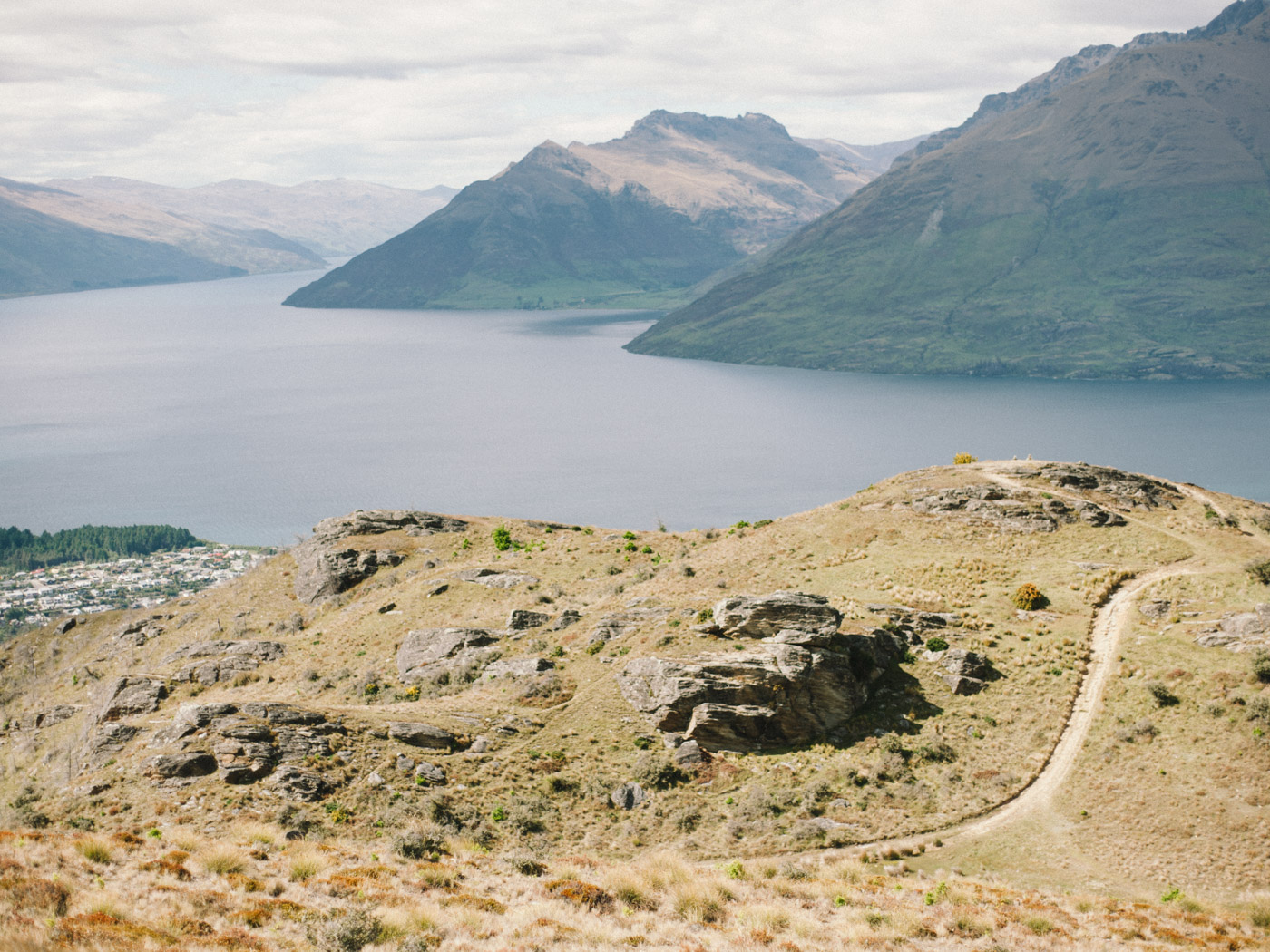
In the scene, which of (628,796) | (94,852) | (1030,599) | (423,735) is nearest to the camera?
(94,852)

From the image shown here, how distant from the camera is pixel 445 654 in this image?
2116 inches

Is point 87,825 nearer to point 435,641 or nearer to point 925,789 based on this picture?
point 435,641

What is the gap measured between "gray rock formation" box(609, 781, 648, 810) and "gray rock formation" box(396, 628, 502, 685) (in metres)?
13.9

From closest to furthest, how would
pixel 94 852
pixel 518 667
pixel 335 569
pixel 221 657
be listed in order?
pixel 94 852 → pixel 518 667 → pixel 221 657 → pixel 335 569

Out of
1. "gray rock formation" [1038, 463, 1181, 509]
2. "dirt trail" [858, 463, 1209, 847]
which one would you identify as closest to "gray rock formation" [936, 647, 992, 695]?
"dirt trail" [858, 463, 1209, 847]

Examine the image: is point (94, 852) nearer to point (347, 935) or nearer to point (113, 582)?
point (347, 935)

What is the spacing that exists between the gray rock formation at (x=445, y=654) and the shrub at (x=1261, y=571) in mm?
46218

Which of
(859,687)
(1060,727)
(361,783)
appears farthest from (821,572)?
(361,783)

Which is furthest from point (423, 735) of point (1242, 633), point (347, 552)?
point (1242, 633)

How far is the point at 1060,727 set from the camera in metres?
43.9

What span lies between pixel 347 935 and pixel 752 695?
2430 cm

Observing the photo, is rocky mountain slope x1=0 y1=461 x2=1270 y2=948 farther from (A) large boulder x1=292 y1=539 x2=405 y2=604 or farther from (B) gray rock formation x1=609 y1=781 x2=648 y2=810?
(A) large boulder x1=292 y1=539 x2=405 y2=604

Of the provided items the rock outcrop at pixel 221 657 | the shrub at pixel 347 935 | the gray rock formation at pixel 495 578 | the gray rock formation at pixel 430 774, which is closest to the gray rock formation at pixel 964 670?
the gray rock formation at pixel 430 774

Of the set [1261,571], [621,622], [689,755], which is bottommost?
[689,755]
